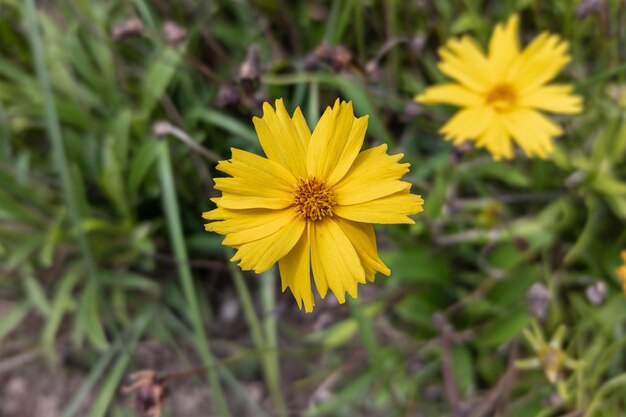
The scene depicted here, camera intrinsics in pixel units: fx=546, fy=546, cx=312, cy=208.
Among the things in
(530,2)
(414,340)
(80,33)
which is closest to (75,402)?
(414,340)

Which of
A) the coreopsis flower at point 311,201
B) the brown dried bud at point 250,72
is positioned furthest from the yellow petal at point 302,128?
the brown dried bud at point 250,72

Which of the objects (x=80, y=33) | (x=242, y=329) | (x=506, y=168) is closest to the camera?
(x=506, y=168)

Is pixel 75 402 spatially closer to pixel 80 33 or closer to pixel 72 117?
pixel 72 117

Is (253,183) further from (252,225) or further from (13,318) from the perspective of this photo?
(13,318)

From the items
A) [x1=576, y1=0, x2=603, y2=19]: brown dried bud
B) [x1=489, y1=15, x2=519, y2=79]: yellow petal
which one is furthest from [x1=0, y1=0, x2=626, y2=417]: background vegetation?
[x1=489, y1=15, x2=519, y2=79]: yellow petal

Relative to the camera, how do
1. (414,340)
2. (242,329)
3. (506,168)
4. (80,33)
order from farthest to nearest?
1. (242,329)
2. (80,33)
3. (414,340)
4. (506,168)

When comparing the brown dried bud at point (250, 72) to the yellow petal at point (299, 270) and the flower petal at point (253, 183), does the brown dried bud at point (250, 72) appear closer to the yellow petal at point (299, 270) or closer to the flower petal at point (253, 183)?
the flower petal at point (253, 183)

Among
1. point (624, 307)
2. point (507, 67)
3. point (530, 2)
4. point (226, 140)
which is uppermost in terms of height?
point (530, 2)

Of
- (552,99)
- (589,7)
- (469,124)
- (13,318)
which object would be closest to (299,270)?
(469,124)

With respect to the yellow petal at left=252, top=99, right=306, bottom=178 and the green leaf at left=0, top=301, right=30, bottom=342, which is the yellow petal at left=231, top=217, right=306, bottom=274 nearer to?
the yellow petal at left=252, top=99, right=306, bottom=178
